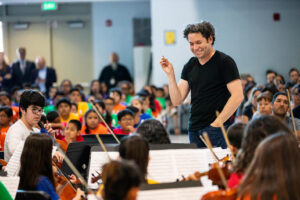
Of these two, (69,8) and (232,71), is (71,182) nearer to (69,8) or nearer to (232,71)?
(232,71)

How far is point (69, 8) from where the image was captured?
13422 mm

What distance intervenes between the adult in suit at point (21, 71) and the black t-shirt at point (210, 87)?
24.5 feet

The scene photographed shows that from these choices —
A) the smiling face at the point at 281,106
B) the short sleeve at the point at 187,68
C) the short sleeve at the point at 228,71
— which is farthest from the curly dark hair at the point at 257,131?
the smiling face at the point at 281,106

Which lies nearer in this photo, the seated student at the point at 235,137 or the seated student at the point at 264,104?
the seated student at the point at 235,137

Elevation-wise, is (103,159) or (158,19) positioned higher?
(158,19)

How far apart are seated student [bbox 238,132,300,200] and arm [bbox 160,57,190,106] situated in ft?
5.28

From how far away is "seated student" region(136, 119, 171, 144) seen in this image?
2986 millimetres

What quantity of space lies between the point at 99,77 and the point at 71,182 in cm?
847

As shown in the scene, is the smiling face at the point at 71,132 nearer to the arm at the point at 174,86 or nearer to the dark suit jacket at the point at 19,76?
the arm at the point at 174,86

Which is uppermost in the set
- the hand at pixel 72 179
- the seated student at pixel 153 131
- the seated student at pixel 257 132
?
the seated student at pixel 257 132

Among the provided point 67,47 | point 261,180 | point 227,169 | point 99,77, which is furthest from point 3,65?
point 261,180

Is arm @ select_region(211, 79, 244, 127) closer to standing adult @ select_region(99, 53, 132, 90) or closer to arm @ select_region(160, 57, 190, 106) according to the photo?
arm @ select_region(160, 57, 190, 106)

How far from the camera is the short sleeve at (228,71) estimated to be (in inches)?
138

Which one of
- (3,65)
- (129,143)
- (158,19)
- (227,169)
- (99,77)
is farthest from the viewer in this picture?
(99,77)
